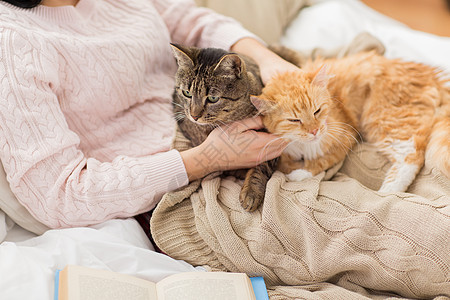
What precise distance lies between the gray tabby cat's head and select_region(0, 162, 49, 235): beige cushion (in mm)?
632

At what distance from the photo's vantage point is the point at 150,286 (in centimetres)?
114

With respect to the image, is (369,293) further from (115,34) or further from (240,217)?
(115,34)

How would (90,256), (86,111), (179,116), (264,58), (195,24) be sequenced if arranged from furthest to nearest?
(195,24) → (264,58) → (179,116) → (86,111) → (90,256)

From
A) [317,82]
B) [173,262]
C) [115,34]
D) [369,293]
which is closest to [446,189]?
[369,293]

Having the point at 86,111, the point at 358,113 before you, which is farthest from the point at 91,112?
the point at 358,113

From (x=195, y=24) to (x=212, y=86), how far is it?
25.6 inches

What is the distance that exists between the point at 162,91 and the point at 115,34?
0.98ft

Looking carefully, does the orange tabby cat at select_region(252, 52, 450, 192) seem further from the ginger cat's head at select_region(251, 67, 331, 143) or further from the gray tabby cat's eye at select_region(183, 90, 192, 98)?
the gray tabby cat's eye at select_region(183, 90, 192, 98)

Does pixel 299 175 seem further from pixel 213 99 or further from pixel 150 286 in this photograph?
pixel 150 286

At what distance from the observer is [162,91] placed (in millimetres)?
1661

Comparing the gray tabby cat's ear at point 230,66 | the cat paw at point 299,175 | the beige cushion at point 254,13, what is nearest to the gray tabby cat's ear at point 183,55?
the gray tabby cat's ear at point 230,66

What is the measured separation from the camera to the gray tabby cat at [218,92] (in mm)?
1285

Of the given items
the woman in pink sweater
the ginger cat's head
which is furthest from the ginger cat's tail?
the woman in pink sweater

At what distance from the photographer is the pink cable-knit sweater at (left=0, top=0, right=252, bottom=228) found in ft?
3.85
